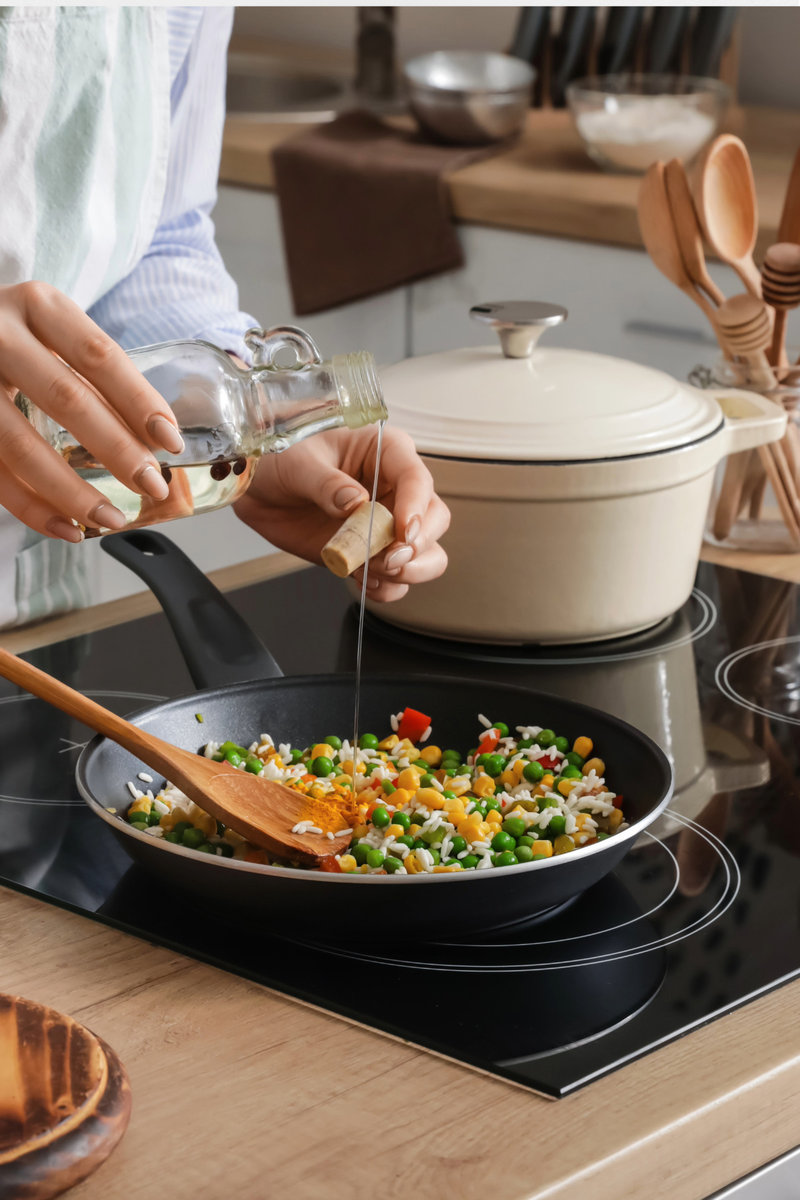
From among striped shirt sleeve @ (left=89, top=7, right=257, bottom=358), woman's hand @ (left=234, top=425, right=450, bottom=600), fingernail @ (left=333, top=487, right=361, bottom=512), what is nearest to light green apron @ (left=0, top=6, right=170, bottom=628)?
striped shirt sleeve @ (left=89, top=7, right=257, bottom=358)

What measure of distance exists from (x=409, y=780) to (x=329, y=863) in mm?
97

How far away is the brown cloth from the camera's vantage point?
248 cm

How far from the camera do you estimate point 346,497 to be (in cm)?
102

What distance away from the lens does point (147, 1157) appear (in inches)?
21.7

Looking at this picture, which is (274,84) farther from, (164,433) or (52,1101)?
(52,1101)

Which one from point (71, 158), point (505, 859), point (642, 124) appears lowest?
point (505, 859)

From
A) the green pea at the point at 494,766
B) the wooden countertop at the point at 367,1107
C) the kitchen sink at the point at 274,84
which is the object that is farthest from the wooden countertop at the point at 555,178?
the wooden countertop at the point at 367,1107

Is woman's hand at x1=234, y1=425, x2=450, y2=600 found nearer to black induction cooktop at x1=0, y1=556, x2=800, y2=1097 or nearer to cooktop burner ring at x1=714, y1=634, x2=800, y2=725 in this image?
black induction cooktop at x1=0, y1=556, x2=800, y2=1097

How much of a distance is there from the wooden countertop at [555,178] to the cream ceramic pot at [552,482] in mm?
1049

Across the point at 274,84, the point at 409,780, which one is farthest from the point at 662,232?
the point at 274,84

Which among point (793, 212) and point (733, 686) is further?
point (793, 212)

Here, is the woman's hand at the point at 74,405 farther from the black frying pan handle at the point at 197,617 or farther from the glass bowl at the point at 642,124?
the glass bowl at the point at 642,124

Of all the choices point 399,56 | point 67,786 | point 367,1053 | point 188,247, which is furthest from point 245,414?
point 399,56

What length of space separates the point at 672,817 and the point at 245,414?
358 mm
